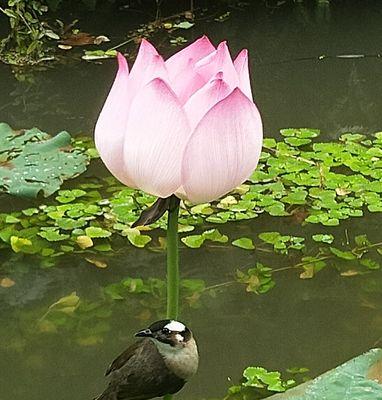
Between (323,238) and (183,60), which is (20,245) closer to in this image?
(323,238)

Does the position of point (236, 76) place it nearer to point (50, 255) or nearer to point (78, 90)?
point (50, 255)

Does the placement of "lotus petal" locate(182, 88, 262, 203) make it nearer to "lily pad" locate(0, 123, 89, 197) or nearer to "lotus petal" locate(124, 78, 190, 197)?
"lotus petal" locate(124, 78, 190, 197)

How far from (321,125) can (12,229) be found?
3.16 feet

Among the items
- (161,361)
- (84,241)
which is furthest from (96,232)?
Answer: (161,361)

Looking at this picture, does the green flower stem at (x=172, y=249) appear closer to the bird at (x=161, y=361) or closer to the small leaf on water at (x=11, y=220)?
the bird at (x=161, y=361)

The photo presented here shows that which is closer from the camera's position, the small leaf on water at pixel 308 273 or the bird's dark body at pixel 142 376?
the bird's dark body at pixel 142 376

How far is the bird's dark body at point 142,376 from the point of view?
733 mm

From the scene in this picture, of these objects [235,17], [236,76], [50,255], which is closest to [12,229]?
[50,255]

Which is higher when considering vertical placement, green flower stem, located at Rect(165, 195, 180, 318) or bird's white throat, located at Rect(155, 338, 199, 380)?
green flower stem, located at Rect(165, 195, 180, 318)

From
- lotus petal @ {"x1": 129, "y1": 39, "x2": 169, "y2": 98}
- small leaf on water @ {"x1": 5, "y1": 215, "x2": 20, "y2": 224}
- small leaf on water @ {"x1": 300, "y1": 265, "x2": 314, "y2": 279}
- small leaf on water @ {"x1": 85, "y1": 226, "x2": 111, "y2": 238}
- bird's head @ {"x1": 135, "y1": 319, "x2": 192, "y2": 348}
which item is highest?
lotus petal @ {"x1": 129, "y1": 39, "x2": 169, "y2": 98}

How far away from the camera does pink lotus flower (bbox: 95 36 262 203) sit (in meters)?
0.55

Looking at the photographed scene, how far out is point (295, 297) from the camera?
5.44 feet

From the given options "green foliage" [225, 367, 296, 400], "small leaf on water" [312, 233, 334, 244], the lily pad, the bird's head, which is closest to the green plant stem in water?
the bird's head

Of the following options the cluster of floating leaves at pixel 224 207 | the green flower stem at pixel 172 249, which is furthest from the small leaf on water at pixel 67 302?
the green flower stem at pixel 172 249
